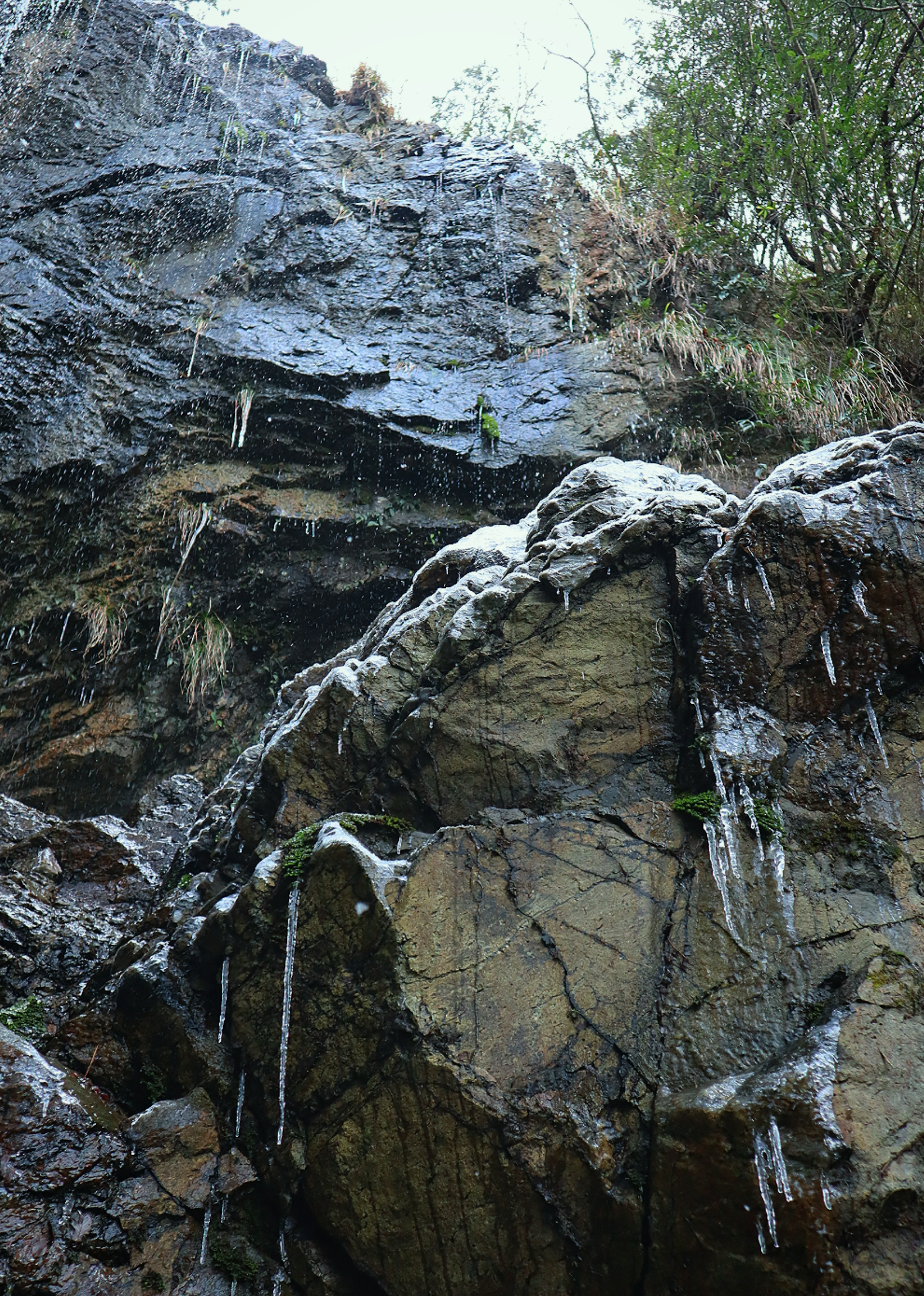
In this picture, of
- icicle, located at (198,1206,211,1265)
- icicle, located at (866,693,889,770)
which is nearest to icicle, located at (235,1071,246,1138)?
icicle, located at (198,1206,211,1265)

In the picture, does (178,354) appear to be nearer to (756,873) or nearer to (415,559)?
(415,559)

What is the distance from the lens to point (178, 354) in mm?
10797

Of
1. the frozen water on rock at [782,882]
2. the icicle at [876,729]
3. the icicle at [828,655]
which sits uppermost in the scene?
the icicle at [828,655]

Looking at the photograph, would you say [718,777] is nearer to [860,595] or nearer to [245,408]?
[860,595]

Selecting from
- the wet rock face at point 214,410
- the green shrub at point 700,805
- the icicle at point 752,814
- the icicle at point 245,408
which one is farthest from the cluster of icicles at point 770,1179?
the icicle at point 245,408

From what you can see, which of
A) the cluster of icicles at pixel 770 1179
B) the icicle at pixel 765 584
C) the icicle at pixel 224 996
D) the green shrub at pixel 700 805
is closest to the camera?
the cluster of icicles at pixel 770 1179

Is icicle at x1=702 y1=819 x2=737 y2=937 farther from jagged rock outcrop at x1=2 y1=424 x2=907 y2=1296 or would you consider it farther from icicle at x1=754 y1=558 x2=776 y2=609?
icicle at x1=754 y1=558 x2=776 y2=609

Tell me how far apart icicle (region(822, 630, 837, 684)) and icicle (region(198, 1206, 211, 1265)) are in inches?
174

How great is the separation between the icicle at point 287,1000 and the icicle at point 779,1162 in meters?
2.54

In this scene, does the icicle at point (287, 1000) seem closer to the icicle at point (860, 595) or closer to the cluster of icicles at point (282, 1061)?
the cluster of icicles at point (282, 1061)

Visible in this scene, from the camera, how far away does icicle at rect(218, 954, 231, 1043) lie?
520cm

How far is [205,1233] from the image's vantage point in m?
4.62

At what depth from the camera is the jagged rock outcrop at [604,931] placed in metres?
3.83

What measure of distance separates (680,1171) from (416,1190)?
1.35 m
